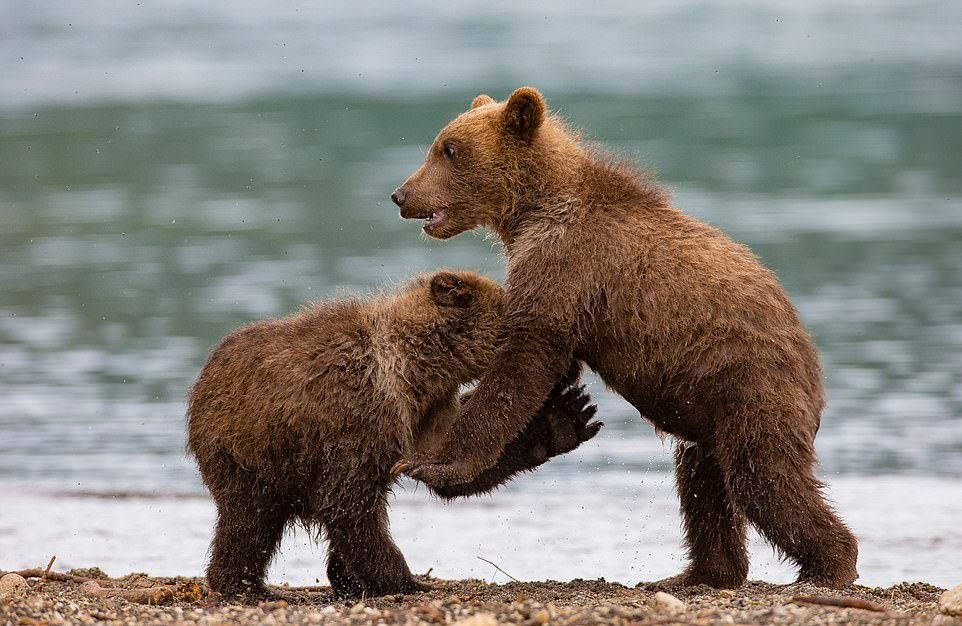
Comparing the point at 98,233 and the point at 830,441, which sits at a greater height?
the point at 98,233

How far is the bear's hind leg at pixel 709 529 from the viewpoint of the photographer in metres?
8.48

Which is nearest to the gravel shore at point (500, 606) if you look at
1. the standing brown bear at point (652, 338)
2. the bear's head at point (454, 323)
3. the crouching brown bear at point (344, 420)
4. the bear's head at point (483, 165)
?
the crouching brown bear at point (344, 420)

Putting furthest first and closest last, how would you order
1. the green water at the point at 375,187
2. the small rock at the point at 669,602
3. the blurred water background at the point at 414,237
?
1. the green water at the point at 375,187
2. the blurred water background at the point at 414,237
3. the small rock at the point at 669,602

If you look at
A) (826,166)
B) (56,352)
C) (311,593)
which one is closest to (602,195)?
(311,593)

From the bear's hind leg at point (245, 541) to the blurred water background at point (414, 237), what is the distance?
61.9 inches

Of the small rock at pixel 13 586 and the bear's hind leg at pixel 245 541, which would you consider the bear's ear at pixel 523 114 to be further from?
the small rock at pixel 13 586

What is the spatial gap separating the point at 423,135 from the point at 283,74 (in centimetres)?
1335

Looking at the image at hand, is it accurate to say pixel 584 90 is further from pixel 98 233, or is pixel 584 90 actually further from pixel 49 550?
pixel 49 550

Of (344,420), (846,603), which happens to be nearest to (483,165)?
(344,420)

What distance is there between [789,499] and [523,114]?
7.67ft

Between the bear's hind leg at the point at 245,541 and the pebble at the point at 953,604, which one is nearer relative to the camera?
the pebble at the point at 953,604

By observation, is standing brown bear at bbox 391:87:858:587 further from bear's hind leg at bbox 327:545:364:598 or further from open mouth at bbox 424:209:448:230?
bear's hind leg at bbox 327:545:364:598

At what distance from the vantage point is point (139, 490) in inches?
456

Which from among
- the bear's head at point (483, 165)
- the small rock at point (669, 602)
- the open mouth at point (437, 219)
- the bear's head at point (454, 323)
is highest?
the bear's head at point (483, 165)
